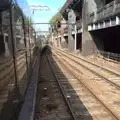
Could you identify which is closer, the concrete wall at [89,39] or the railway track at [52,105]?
the railway track at [52,105]

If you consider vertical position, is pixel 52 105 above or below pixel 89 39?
below

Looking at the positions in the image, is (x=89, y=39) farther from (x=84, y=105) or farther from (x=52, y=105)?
(x=84, y=105)

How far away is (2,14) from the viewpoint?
470 cm

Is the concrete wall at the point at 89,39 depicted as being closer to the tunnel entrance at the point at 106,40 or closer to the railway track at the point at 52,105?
the tunnel entrance at the point at 106,40

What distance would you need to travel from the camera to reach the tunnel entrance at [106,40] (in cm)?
4294

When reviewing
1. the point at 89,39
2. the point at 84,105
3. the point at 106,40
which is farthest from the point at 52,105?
the point at 106,40

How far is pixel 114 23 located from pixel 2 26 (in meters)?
26.3

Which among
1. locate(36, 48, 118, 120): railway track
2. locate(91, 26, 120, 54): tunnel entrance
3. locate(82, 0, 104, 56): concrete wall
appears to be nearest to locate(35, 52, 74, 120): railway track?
locate(36, 48, 118, 120): railway track

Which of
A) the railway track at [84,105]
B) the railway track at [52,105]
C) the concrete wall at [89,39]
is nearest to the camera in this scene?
the railway track at [84,105]

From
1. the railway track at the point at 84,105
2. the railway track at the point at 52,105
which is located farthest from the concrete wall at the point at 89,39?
the railway track at the point at 84,105

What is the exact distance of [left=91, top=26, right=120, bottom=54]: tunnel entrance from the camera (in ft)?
141

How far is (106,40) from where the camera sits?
45344 mm

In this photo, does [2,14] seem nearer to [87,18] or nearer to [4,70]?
[4,70]

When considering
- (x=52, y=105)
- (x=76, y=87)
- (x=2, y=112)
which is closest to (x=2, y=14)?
(x=2, y=112)
